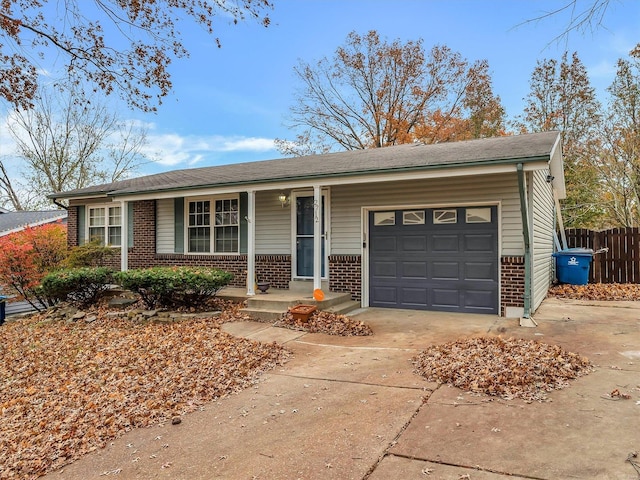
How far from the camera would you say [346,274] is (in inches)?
364

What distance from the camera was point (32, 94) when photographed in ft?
19.4

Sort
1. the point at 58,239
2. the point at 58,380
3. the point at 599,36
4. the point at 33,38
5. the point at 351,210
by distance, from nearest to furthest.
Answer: the point at 599,36 < the point at 58,380 < the point at 33,38 < the point at 351,210 < the point at 58,239

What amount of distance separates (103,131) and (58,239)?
57.0 ft

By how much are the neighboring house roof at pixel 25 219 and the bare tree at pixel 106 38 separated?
13.4 m

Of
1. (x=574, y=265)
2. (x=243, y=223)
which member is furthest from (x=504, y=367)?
(x=574, y=265)

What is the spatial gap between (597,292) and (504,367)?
7223 millimetres

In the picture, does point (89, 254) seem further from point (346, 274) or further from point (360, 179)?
point (360, 179)

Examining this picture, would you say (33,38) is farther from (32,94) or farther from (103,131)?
(103,131)

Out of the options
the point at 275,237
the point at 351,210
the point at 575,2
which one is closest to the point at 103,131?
the point at 275,237

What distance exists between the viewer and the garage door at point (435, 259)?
26.3 ft

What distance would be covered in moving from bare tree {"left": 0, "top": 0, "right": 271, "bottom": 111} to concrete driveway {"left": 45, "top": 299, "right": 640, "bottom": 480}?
4.53 m

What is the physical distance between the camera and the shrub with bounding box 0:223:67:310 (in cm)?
1020

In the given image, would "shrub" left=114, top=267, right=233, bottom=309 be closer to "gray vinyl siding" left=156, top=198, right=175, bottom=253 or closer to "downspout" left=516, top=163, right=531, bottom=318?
"gray vinyl siding" left=156, top=198, right=175, bottom=253

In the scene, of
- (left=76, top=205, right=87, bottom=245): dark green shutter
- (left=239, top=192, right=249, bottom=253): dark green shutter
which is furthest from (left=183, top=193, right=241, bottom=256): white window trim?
(left=76, top=205, right=87, bottom=245): dark green shutter
